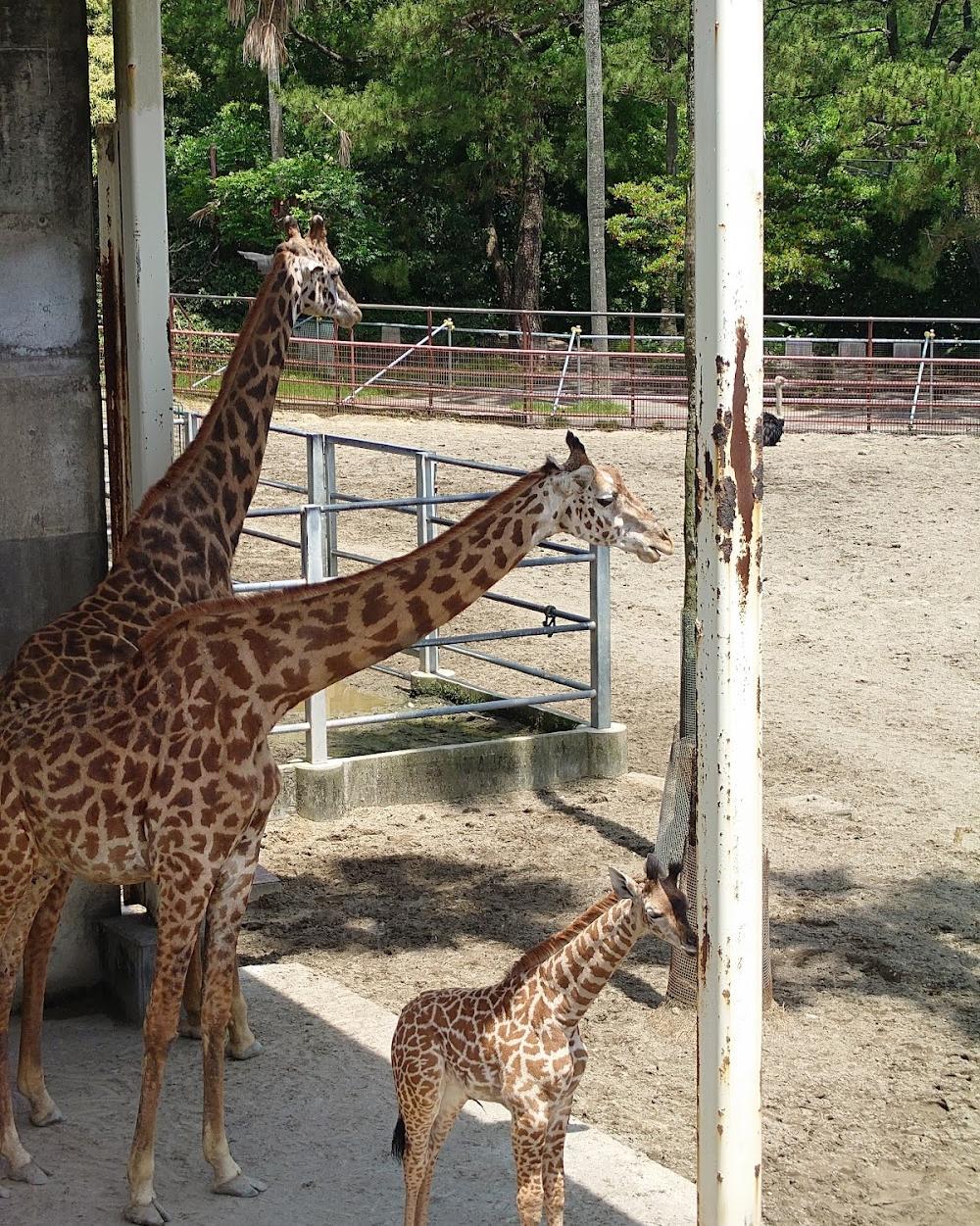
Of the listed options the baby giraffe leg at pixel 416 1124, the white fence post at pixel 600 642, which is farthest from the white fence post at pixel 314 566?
the baby giraffe leg at pixel 416 1124

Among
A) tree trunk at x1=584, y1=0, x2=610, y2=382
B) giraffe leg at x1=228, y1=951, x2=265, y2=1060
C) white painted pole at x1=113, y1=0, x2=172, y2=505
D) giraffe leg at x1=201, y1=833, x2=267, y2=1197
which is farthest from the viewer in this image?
tree trunk at x1=584, y1=0, x2=610, y2=382

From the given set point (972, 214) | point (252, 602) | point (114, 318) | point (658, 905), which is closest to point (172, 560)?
point (252, 602)

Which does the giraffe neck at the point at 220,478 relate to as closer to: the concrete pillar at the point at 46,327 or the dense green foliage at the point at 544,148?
the concrete pillar at the point at 46,327

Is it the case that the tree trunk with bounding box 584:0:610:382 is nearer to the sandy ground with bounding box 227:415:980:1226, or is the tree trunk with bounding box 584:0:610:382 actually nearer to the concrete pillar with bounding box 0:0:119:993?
the sandy ground with bounding box 227:415:980:1226

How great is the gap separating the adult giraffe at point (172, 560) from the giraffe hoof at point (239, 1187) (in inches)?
20.1

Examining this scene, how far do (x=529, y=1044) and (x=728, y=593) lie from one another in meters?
1.24

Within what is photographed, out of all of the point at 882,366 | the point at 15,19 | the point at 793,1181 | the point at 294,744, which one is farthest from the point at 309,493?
the point at 882,366

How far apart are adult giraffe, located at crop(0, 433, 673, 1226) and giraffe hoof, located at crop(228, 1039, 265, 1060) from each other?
0.83 m

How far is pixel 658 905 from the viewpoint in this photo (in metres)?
3.81

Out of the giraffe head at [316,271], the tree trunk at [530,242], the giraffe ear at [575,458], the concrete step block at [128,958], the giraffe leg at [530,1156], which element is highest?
the tree trunk at [530,242]

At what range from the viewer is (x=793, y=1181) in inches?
187

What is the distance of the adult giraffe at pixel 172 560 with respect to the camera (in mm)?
4738

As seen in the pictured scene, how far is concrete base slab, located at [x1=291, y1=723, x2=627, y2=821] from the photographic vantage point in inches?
313

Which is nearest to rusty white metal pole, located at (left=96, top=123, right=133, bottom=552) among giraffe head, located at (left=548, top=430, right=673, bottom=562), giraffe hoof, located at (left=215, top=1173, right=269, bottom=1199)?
giraffe head, located at (left=548, top=430, right=673, bottom=562)
